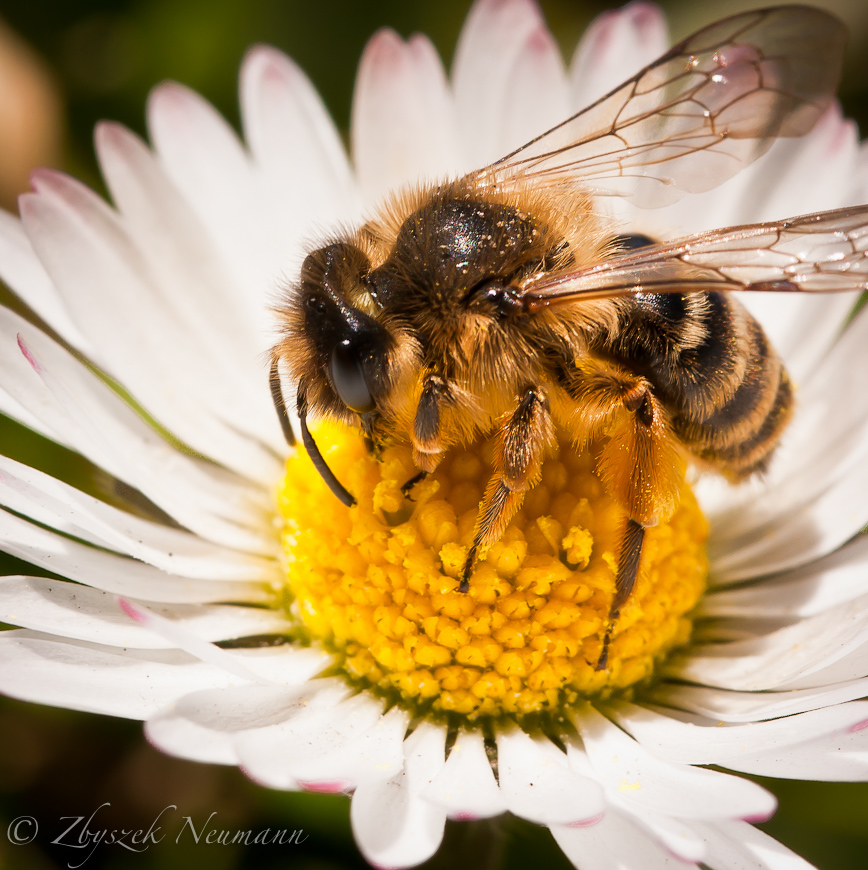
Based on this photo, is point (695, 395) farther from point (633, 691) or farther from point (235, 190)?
point (235, 190)

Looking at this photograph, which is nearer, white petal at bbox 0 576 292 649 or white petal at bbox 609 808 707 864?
white petal at bbox 609 808 707 864

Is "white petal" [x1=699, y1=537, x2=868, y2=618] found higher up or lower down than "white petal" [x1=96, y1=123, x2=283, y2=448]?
lower down

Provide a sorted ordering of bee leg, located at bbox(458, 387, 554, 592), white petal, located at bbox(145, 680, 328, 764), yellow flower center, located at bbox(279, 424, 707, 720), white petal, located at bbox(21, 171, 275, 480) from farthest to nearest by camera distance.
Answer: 1. white petal, located at bbox(21, 171, 275, 480)
2. yellow flower center, located at bbox(279, 424, 707, 720)
3. bee leg, located at bbox(458, 387, 554, 592)
4. white petal, located at bbox(145, 680, 328, 764)

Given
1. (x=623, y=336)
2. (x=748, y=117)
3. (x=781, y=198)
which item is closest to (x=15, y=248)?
(x=623, y=336)

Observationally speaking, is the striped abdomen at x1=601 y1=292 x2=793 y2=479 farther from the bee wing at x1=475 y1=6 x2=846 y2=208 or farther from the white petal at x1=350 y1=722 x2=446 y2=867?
the white petal at x1=350 y1=722 x2=446 y2=867

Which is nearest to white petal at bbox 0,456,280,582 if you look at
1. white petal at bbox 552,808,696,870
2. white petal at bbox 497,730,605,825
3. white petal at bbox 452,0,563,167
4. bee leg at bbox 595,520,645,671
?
white petal at bbox 497,730,605,825

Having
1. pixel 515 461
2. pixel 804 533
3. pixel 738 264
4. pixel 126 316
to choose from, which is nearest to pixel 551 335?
pixel 515 461
